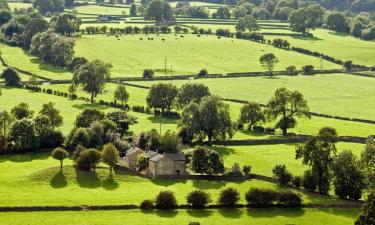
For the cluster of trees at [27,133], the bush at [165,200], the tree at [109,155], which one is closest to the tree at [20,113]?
the cluster of trees at [27,133]

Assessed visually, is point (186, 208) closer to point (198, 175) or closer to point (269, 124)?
point (198, 175)

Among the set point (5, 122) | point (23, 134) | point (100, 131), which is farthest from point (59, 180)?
point (5, 122)

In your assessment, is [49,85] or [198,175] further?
[49,85]

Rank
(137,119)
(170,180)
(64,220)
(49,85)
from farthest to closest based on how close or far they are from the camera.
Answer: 1. (49,85)
2. (137,119)
3. (170,180)
4. (64,220)

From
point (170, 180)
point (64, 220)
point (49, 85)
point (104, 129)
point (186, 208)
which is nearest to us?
point (64, 220)

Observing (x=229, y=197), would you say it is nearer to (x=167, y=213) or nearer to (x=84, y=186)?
(x=167, y=213)

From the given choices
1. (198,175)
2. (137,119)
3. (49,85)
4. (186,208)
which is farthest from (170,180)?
(49,85)
